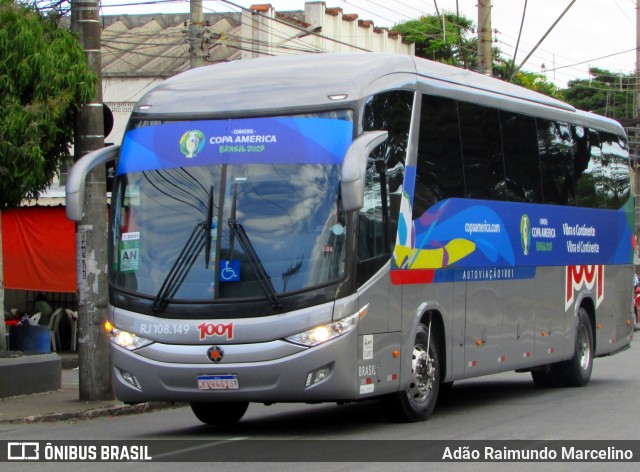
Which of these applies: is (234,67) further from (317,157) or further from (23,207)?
→ (23,207)

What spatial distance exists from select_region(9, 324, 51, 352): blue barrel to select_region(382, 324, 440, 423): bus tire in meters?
10.2

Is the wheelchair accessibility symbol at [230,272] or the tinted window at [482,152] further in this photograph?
the tinted window at [482,152]

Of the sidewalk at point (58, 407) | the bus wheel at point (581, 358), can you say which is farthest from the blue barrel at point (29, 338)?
the bus wheel at point (581, 358)

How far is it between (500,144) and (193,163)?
4757 millimetres

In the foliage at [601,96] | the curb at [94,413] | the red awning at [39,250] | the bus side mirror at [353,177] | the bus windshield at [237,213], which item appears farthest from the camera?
the foliage at [601,96]

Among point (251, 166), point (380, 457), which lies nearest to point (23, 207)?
point (251, 166)

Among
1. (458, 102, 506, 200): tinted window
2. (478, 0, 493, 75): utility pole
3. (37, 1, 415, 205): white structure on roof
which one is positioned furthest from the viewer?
(37, 1, 415, 205): white structure on roof

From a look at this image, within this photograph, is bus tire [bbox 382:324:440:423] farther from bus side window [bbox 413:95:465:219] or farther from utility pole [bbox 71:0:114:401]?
utility pole [bbox 71:0:114:401]

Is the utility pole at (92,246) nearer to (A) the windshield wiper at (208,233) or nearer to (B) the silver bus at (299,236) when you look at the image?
(B) the silver bus at (299,236)

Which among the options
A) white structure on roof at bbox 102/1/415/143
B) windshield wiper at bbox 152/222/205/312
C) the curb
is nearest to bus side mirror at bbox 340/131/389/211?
windshield wiper at bbox 152/222/205/312

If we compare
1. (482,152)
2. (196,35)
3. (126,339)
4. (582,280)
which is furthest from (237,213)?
(196,35)

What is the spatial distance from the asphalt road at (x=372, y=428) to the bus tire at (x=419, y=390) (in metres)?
0.15

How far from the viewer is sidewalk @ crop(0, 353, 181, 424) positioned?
13915mm

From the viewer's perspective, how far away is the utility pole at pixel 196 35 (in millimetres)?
21312
